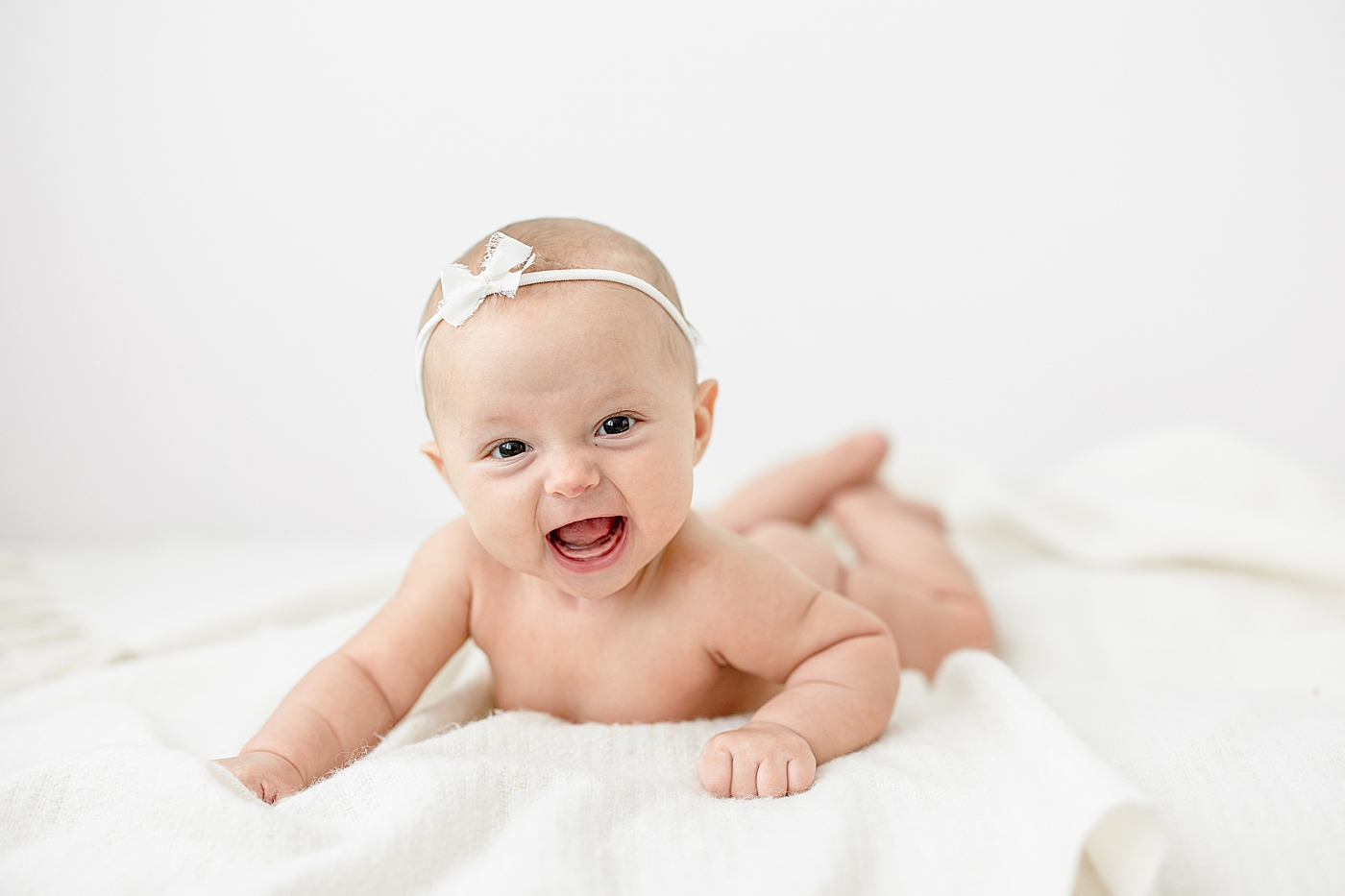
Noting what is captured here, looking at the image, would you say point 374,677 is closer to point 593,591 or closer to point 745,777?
point 593,591

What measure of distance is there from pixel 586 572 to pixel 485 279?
0.26 meters

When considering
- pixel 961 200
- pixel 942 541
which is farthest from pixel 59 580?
pixel 961 200

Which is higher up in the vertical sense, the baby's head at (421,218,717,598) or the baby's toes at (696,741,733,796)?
the baby's head at (421,218,717,598)

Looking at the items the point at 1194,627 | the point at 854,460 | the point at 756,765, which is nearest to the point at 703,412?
Result: the point at 756,765

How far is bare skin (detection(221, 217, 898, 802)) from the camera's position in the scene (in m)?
0.85

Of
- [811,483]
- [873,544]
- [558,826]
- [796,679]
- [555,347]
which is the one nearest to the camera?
[558,826]

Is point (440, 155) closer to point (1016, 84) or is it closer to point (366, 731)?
point (1016, 84)

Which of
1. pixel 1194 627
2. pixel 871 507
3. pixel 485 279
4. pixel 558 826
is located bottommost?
pixel 1194 627

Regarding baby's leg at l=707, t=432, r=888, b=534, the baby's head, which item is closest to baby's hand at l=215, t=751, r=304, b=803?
the baby's head

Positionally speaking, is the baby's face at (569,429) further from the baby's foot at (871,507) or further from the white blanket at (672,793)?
the baby's foot at (871,507)

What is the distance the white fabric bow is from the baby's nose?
5.6 inches

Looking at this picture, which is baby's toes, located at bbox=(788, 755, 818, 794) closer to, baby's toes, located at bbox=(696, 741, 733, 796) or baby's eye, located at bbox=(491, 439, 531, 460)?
baby's toes, located at bbox=(696, 741, 733, 796)

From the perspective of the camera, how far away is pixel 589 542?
A: 3.00 feet

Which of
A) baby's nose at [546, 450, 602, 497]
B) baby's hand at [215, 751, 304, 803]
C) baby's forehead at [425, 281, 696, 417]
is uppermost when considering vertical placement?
baby's forehead at [425, 281, 696, 417]
